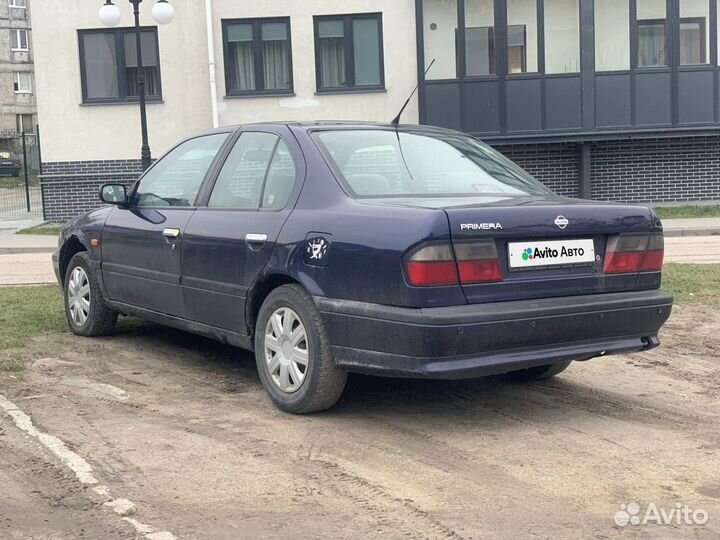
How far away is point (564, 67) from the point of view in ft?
74.2

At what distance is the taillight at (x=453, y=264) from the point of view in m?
4.62

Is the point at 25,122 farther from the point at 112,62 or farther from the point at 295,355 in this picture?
the point at 295,355

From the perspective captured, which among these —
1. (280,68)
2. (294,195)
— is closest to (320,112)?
A: (280,68)

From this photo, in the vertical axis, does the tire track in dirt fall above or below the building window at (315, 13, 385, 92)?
below

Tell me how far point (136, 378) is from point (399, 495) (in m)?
2.76

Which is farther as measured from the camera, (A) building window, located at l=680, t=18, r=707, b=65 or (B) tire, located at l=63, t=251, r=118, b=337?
(A) building window, located at l=680, t=18, r=707, b=65

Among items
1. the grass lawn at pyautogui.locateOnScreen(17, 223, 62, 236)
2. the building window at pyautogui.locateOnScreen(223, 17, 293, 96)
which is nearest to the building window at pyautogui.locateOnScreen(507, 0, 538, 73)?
the building window at pyautogui.locateOnScreen(223, 17, 293, 96)

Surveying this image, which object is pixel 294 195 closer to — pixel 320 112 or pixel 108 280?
pixel 108 280

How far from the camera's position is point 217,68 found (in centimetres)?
2295

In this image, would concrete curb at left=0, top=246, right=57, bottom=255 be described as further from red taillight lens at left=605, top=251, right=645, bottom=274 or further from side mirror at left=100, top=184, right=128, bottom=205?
red taillight lens at left=605, top=251, right=645, bottom=274

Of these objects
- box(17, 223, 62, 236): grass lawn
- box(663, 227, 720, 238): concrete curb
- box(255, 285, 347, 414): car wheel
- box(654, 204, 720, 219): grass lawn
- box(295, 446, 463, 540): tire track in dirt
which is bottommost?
box(663, 227, 720, 238): concrete curb

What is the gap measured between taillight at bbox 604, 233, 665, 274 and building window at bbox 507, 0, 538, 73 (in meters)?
18.0

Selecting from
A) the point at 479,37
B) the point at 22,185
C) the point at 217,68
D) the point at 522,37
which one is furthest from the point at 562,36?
the point at 22,185

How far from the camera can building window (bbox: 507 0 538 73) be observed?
22.6m
